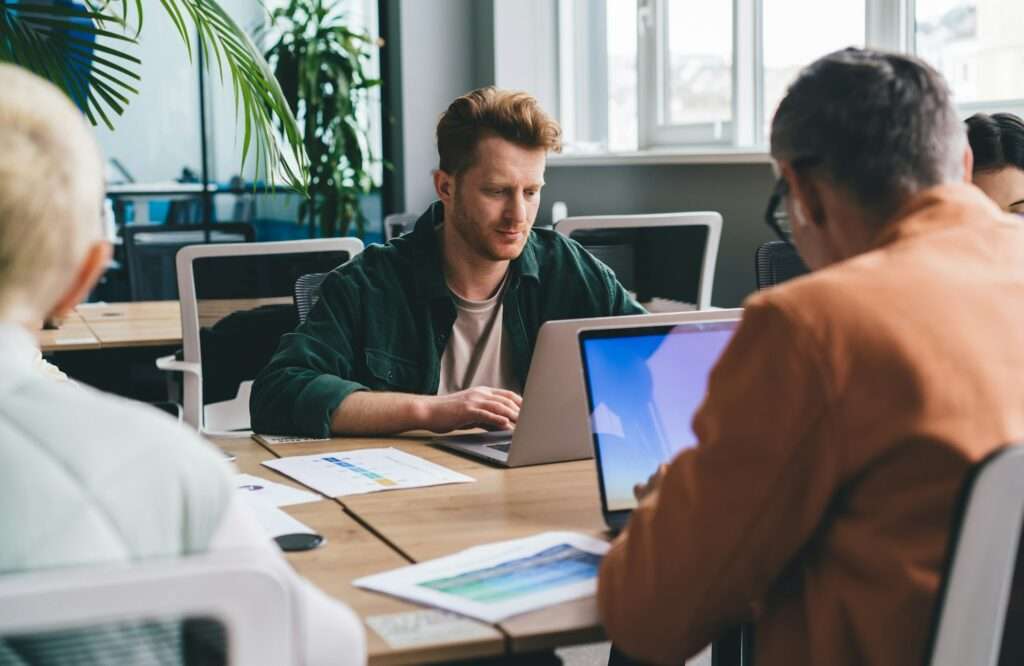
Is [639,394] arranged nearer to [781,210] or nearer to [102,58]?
[781,210]

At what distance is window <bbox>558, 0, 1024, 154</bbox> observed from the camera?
3873mm

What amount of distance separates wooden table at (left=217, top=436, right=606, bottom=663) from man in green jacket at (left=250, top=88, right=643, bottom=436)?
304 millimetres

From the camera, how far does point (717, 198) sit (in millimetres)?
4719

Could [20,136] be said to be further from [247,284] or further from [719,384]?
[247,284]


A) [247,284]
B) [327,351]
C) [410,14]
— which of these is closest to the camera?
[327,351]

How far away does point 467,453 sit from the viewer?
1.99m

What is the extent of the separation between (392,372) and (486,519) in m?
0.74

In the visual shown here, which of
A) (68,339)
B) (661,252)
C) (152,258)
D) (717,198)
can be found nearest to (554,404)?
(661,252)

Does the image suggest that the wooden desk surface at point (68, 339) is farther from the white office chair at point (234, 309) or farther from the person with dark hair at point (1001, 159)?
the person with dark hair at point (1001, 159)

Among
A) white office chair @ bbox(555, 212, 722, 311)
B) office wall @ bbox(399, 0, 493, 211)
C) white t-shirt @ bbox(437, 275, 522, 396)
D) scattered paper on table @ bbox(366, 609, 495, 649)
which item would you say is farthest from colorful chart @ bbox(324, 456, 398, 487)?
office wall @ bbox(399, 0, 493, 211)

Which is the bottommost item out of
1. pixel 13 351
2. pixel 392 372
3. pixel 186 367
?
pixel 186 367

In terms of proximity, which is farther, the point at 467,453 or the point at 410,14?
the point at 410,14

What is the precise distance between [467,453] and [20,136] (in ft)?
3.86

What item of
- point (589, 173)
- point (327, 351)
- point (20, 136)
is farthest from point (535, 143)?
point (589, 173)
